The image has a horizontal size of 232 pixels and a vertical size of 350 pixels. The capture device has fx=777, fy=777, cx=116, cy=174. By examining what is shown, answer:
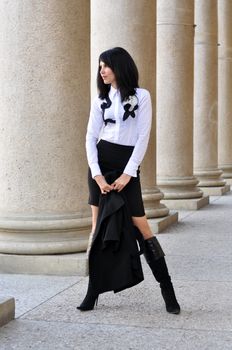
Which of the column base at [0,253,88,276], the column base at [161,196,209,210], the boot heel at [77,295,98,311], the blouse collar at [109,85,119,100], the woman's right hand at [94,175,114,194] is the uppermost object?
the blouse collar at [109,85,119,100]

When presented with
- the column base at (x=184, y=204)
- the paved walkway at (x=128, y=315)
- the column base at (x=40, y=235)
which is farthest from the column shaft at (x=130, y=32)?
the column base at (x=40, y=235)

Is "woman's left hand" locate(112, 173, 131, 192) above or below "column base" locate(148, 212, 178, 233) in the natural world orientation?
above

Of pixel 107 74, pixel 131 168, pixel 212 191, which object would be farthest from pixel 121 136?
pixel 212 191

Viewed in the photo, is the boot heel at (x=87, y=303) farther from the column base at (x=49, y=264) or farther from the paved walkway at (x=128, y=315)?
the column base at (x=49, y=264)

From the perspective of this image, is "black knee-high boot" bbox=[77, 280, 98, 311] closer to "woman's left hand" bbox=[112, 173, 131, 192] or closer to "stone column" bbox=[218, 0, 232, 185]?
"woman's left hand" bbox=[112, 173, 131, 192]

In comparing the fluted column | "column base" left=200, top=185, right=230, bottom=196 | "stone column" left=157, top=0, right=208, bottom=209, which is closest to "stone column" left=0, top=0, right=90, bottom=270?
"stone column" left=157, top=0, right=208, bottom=209

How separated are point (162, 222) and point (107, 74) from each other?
10044 millimetres

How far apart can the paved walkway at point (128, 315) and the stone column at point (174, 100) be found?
32.4ft

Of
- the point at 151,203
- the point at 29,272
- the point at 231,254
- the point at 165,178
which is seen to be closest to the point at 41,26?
the point at 29,272

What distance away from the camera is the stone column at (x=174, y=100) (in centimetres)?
2547

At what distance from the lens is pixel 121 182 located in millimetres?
10656

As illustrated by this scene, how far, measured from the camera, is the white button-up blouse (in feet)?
35.3

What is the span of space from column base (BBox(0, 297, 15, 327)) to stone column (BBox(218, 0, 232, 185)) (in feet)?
94.4

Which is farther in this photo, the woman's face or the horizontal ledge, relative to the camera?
the horizontal ledge
